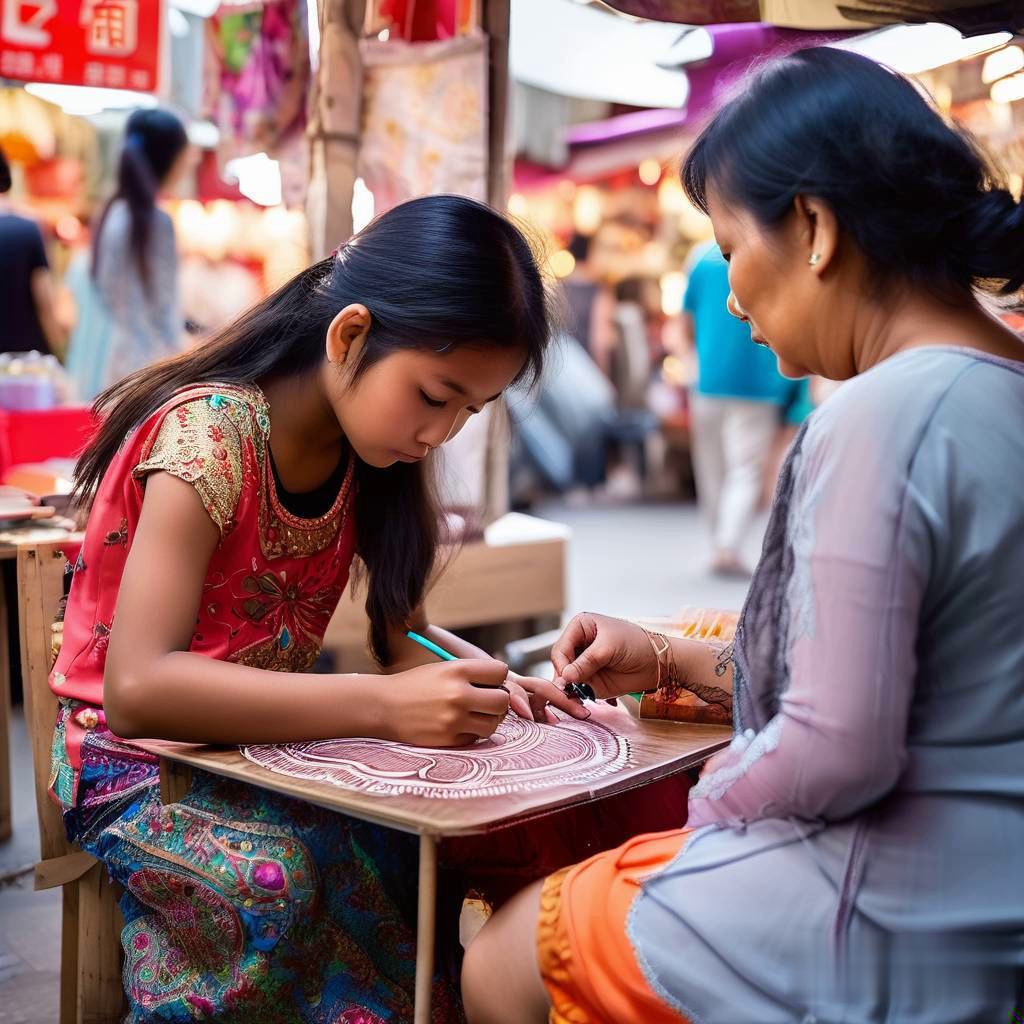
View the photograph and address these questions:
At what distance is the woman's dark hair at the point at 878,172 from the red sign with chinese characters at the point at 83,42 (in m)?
3.41

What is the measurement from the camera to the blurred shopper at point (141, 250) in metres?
5.21

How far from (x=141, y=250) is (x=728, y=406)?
307 cm

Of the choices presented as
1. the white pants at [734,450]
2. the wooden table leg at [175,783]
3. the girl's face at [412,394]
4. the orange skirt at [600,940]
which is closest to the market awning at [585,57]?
the white pants at [734,450]

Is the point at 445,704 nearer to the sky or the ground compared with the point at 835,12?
nearer to the ground

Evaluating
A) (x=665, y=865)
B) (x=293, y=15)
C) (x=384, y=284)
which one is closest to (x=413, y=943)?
(x=665, y=865)

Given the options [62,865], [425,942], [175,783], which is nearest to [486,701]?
[425,942]

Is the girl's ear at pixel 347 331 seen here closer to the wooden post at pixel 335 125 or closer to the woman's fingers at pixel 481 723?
the woman's fingers at pixel 481 723

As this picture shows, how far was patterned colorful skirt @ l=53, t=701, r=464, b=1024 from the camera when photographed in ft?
4.68

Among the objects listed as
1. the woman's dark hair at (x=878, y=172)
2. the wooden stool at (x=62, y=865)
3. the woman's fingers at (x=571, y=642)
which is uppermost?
the woman's dark hair at (x=878, y=172)

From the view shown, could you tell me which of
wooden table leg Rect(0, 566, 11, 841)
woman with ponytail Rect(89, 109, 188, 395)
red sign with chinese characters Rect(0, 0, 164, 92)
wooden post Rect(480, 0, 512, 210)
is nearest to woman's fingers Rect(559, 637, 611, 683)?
wooden table leg Rect(0, 566, 11, 841)

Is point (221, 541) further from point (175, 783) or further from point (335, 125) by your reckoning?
point (335, 125)

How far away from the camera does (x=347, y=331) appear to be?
67.0 inches

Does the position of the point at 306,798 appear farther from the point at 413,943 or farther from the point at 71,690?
the point at 71,690

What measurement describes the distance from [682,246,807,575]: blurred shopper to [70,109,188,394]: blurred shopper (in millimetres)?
2609
